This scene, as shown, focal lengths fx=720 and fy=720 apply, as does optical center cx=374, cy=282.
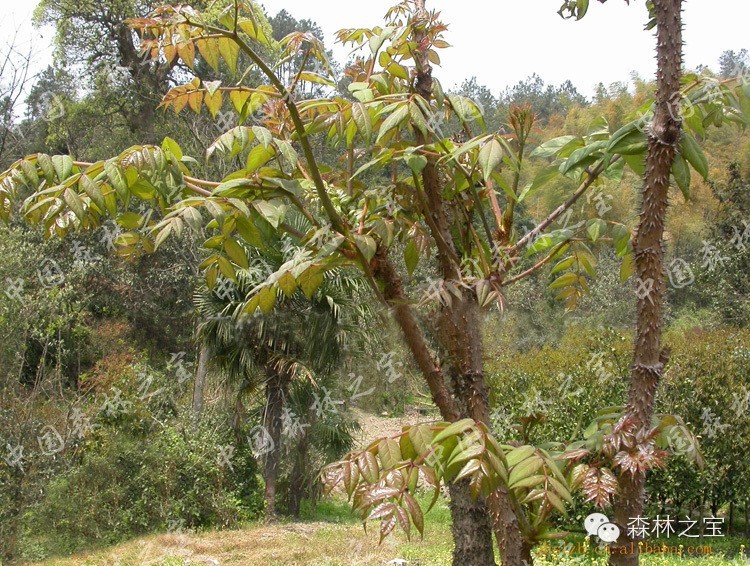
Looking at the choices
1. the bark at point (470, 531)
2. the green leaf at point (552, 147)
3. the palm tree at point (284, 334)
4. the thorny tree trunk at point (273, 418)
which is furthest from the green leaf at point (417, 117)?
the thorny tree trunk at point (273, 418)

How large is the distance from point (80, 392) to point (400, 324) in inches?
321

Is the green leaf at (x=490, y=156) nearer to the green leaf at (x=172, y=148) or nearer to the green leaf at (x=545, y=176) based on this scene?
the green leaf at (x=545, y=176)

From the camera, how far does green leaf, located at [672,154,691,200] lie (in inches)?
30.1

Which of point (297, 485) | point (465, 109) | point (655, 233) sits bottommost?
point (297, 485)

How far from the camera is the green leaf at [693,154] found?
2.50 ft

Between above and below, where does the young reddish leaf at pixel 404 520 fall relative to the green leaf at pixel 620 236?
below

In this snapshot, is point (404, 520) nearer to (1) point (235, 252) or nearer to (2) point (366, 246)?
(2) point (366, 246)

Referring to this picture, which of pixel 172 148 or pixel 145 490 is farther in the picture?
pixel 145 490

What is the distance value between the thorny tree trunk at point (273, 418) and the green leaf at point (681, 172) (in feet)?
23.6

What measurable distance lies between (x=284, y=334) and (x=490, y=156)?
7197 mm

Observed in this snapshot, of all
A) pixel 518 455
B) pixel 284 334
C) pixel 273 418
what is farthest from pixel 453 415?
pixel 273 418

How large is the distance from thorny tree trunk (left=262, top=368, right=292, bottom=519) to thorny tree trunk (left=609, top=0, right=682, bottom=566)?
714 centimetres

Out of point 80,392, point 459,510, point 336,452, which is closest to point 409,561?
point 336,452

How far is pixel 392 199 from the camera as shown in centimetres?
97
